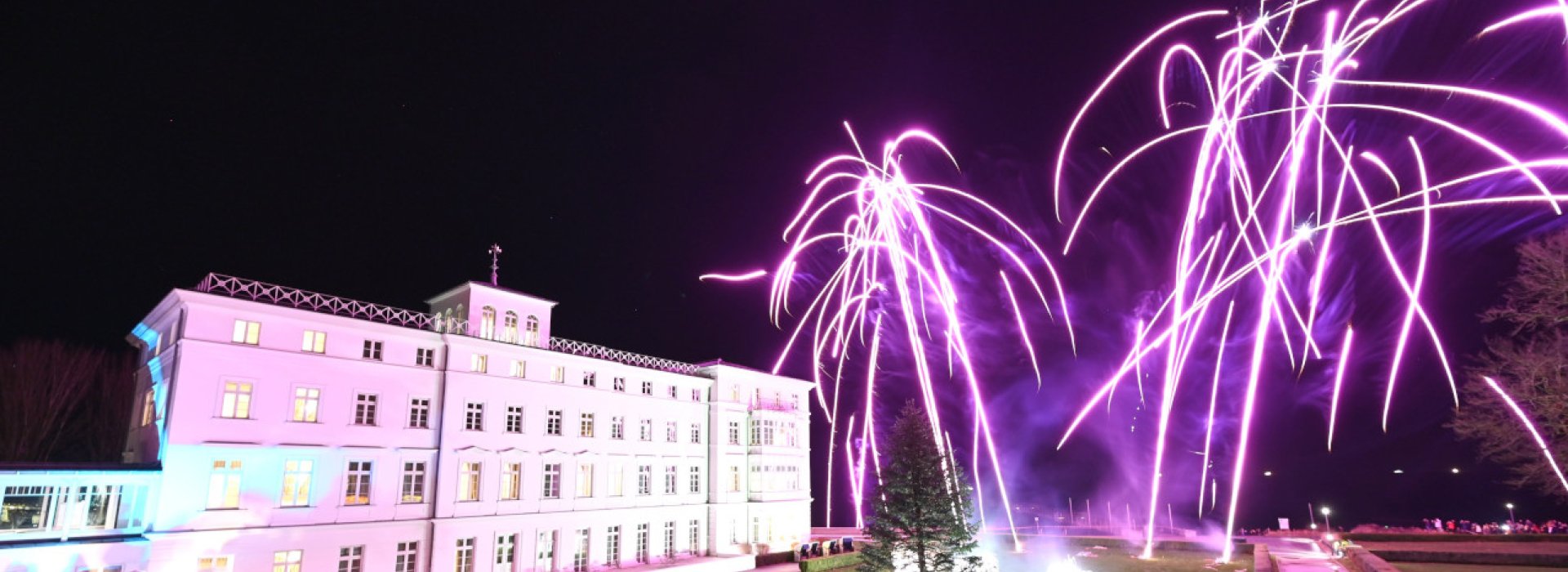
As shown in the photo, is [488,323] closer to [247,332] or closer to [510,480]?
[510,480]

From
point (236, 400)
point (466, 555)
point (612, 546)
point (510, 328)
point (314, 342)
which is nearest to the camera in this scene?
point (236, 400)

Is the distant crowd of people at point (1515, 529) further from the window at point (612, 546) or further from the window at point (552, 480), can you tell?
the window at point (552, 480)

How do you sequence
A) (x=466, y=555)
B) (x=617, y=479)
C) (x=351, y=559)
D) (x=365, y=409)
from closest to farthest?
(x=351, y=559)
(x=365, y=409)
(x=466, y=555)
(x=617, y=479)

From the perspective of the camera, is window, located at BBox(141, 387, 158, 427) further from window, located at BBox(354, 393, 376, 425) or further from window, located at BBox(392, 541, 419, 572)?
window, located at BBox(392, 541, 419, 572)

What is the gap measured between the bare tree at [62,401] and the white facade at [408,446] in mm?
12462

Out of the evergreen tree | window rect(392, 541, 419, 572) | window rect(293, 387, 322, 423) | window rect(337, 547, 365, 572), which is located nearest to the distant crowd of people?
the evergreen tree

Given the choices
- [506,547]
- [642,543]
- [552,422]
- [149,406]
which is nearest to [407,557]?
[506,547]

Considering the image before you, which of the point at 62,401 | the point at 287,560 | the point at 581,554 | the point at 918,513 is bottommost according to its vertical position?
the point at 581,554

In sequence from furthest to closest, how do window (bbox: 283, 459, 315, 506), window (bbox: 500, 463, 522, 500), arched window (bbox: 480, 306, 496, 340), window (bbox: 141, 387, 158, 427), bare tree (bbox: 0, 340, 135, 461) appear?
bare tree (bbox: 0, 340, 135, 461)
arched window (bbox: 480, 306, 496, 340)
window (bbox: 500, 463, 522, 500)
window (bbox: 141, 387, 158, 427)
window (bbox: 283, 459, 315, 506)

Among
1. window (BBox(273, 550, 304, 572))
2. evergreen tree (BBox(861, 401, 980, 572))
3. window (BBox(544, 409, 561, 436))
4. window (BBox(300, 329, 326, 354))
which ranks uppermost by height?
window (BBox(300, 329, 326, 354))

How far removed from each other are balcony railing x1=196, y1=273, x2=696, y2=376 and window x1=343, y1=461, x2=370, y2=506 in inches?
210

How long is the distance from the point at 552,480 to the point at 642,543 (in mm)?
6139

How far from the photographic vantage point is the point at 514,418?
109 ft

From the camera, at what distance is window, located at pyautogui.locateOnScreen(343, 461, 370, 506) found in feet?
91.4
